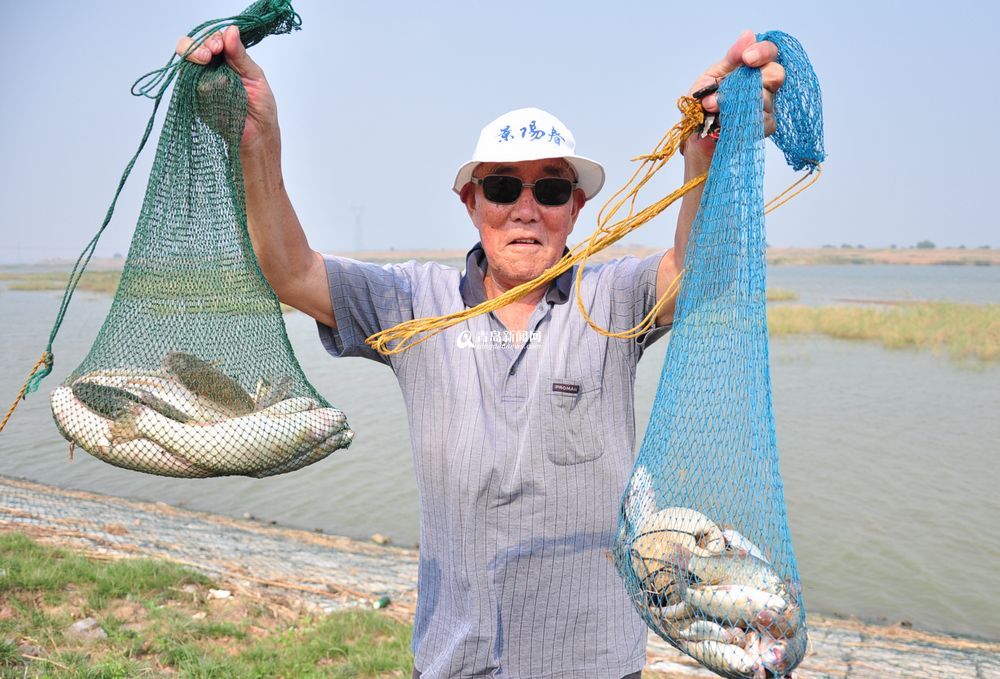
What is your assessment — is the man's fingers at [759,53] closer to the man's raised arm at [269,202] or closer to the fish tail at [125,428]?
the man's raised arm at [269,202]

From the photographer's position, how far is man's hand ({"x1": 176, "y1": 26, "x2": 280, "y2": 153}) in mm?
2342

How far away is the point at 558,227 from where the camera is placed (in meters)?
2.70

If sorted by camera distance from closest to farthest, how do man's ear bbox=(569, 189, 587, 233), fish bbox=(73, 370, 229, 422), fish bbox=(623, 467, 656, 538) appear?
fish bbox=(623, 467, 656, 538), fish bbox=(73, 370, 229, 422), man's ear bbox=(569, 189, 587, 233)

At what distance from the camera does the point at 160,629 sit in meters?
4.98

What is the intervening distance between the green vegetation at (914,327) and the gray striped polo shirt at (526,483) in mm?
20256

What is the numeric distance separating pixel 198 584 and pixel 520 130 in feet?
16.1

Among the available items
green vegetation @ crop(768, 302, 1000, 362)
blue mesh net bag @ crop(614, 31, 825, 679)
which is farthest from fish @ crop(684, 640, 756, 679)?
green vegetation @ crop(768, 302, 1000, 362)

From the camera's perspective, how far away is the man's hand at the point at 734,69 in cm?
230

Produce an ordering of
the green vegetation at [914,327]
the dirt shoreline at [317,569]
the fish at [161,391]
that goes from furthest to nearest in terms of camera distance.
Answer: the green vegetation at [914,327] → the dirt shoreline at [317,569] → the fish at [161,391]

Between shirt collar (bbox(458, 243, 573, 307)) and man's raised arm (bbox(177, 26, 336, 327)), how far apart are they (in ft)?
1.53

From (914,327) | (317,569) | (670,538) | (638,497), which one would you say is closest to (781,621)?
(670,538)

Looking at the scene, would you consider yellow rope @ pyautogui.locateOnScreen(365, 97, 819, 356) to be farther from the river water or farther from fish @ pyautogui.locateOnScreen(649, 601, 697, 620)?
the river water

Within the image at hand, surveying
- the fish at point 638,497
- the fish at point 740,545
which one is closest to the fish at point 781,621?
the fish at point 740,545

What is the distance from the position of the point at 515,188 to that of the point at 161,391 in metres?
1.29
